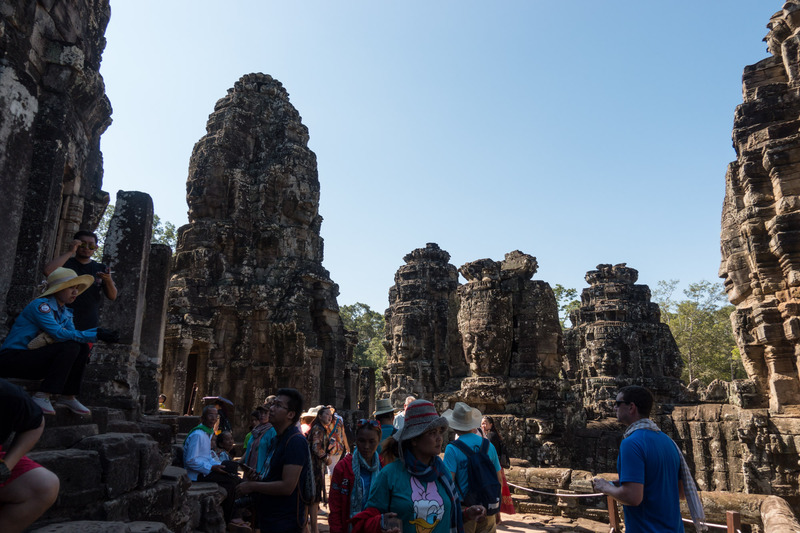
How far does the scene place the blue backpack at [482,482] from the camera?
345 cm

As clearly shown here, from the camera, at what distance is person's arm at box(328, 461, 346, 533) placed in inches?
123

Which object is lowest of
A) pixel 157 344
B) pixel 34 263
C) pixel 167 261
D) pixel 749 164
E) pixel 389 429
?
pixel 389 429

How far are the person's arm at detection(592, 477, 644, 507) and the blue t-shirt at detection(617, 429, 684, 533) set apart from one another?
0.03 meters

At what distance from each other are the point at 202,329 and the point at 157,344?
6598 mm

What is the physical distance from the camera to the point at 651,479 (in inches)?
118

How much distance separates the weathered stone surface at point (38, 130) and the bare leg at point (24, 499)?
2938 mm

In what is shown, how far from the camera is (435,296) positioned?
24375 millimetres

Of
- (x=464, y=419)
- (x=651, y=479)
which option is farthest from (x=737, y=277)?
(x=651, y=479)

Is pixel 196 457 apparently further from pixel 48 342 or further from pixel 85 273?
pixel 48 342

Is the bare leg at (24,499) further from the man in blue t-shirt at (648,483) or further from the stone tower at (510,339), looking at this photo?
the stone tower at (510,339)

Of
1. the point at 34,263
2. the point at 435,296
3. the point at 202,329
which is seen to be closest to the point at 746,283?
the point at 34,263

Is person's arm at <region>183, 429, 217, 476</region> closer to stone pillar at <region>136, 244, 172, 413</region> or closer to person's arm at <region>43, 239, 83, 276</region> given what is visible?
stone pillar at <region>136, 244, 172, 413</region>

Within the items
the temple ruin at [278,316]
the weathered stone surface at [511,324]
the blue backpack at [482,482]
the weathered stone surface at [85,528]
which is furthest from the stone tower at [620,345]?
the weathered stone surface at [85,528]

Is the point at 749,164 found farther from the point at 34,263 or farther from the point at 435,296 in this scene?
the point at 435,296
